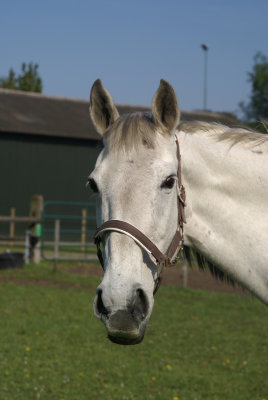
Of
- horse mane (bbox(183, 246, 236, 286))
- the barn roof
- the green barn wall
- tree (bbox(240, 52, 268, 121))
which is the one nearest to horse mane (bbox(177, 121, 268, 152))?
horse mane (bbox(183, 246, 236, 286))

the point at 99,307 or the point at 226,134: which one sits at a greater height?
the point at 226,134

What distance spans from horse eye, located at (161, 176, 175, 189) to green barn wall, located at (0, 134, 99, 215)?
21.1 m

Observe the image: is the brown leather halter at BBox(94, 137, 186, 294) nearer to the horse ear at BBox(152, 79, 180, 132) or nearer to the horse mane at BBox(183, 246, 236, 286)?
the horse ear at BBox(152, 79, 180, 132)

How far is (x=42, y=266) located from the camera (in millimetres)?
14953

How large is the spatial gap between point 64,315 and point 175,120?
727cm

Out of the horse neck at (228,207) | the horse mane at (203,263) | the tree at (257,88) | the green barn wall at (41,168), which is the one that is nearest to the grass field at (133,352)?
the horse mane at (203,263)

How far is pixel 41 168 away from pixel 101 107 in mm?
21780

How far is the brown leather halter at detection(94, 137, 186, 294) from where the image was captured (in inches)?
108

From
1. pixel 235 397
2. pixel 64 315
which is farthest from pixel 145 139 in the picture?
pixel 64 315

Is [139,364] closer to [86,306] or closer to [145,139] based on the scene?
A: [86,306]

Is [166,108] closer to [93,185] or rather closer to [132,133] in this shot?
[132,133]

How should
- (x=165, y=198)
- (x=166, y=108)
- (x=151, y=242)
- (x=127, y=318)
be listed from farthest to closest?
(x=166, y=108)
(x=165, y=198)
(x=151, y=242)
(x=127, y=318)

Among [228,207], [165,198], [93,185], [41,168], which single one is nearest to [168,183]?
[165,198]

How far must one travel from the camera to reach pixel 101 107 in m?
3.12
